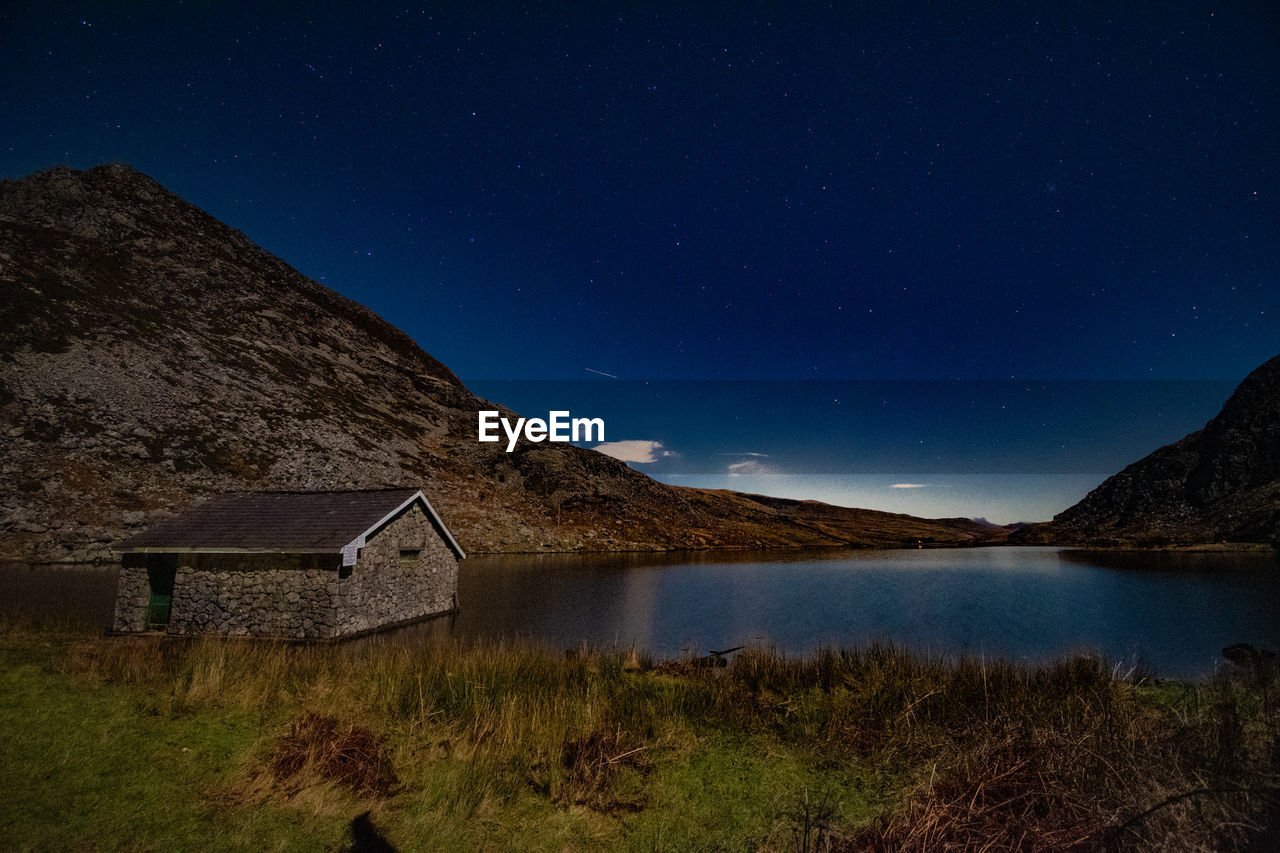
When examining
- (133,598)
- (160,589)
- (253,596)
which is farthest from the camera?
(160,589)

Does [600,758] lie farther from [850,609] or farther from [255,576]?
[850,609]

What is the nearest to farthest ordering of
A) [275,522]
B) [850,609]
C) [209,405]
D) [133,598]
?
[133,598]
[275,522]
[850,609]
[209,405]

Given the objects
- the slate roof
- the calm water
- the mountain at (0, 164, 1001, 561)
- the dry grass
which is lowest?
the calm water

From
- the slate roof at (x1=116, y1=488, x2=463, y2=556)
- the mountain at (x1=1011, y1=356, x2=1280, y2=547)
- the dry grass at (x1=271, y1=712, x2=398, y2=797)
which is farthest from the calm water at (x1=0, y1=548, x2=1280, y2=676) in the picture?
the mountain at (x1=1011, y1=356, x2=1280, y2=547)

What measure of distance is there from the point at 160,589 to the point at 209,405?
4744 centimetres

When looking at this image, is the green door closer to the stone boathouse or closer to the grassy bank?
the stone boathouse

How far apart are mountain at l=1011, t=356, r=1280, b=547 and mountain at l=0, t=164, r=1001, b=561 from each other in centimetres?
4435

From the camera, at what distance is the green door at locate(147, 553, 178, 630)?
18.0m

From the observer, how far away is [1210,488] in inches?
3679

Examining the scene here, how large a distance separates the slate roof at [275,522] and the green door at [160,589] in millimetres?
850

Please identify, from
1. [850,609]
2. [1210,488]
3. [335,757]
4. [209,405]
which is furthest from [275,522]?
[1210,488]

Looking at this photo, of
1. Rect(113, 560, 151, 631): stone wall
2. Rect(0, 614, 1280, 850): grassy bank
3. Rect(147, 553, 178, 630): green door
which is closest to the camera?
Rect(0, 614, 1280, 850): grassy bank

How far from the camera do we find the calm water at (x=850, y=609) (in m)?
19.4

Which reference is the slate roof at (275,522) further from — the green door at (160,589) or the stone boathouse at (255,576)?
the green door at (160,589)
